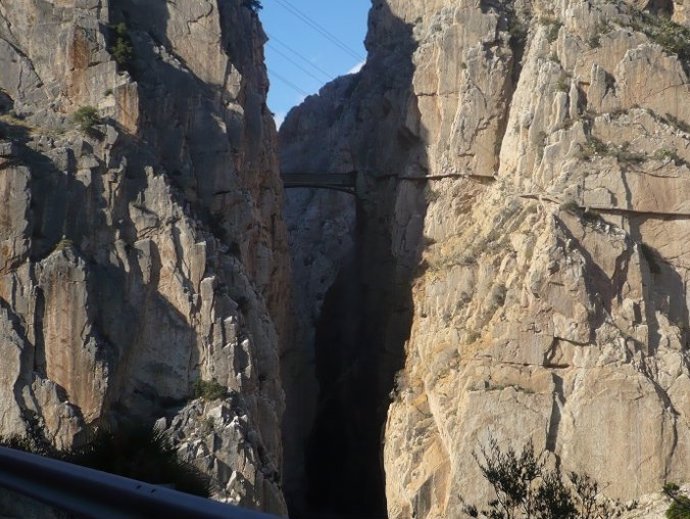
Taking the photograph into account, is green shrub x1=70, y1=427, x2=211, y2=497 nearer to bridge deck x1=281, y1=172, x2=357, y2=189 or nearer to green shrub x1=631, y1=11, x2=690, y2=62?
green shrub x1=631, y1=11, x2=690, y2=62

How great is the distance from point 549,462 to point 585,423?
1.74m

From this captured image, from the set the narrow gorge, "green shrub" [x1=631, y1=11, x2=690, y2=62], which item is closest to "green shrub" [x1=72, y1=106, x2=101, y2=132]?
the narrow gorge

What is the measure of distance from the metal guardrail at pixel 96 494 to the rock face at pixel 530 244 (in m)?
26.6

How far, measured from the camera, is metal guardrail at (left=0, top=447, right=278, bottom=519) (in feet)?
18.2

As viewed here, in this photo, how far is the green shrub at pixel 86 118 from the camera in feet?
104

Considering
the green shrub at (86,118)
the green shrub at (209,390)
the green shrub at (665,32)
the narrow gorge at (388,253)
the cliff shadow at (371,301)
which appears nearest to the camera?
the narrow gorge at (388,253)

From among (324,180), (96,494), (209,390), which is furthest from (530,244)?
(96,494)

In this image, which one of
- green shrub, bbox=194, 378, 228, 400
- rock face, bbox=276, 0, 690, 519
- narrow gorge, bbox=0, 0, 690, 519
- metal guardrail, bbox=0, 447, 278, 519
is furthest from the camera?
rock face, bbox=276, 0, 690, 519

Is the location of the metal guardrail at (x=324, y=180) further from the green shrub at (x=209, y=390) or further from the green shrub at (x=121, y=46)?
the green shrub at (x=209, y=390)

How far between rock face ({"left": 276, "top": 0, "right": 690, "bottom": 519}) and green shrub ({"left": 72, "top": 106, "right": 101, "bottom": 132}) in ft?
45.5

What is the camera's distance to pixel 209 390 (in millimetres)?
30453

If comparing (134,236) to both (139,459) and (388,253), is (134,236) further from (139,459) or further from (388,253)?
(139,459)

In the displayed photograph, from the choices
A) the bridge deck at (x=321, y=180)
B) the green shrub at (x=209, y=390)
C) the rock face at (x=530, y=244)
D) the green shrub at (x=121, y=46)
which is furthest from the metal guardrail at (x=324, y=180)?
the green shrub at (x=209, y=390)

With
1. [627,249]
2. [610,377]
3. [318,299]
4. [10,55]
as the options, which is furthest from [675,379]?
[10,55]
